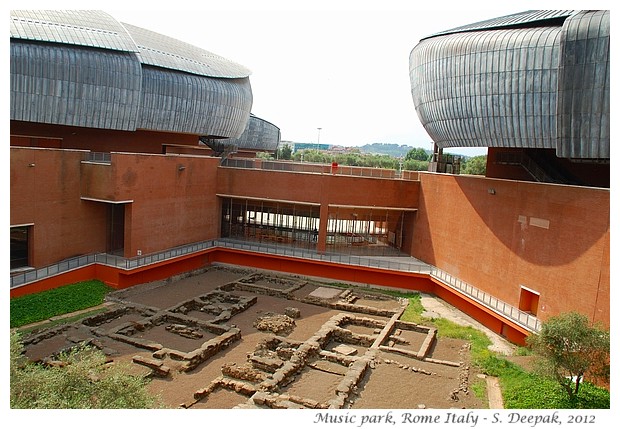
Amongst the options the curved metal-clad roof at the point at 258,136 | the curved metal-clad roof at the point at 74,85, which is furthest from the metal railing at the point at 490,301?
the curved metal-clad roof at the point at 258,136

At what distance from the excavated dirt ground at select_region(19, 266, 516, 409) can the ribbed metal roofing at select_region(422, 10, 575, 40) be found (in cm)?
1424

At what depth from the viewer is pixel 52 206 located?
24031mm

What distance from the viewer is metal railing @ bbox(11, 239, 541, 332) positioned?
856 inches

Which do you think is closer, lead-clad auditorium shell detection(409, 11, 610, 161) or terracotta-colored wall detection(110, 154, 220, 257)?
lead-clad auditorium shell detection(409, 11, 610, 161)

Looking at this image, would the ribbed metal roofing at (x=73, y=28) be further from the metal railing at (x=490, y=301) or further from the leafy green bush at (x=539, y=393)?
the leafy green bush at (x=539, y=393)

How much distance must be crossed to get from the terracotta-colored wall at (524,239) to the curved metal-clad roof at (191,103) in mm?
16541

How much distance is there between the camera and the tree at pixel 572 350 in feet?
48.4

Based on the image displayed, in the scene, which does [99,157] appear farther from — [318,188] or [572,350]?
[572,350]

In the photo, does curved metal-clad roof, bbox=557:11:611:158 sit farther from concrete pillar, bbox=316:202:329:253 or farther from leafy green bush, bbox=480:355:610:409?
concrete pillar, bbox=316:202:329:253

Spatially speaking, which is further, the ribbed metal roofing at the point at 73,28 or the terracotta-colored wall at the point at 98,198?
the ribbed metal roofing at the point at 73,28

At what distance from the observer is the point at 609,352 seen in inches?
581

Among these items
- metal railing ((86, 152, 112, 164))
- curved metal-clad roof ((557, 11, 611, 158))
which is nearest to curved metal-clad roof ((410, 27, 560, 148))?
curved metal-clad roof ((557, 11, 611, 158))

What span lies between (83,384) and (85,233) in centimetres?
1613

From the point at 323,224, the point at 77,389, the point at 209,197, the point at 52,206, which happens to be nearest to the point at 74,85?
the point at 52,206
